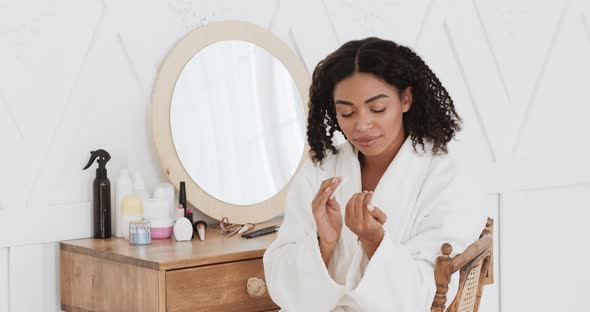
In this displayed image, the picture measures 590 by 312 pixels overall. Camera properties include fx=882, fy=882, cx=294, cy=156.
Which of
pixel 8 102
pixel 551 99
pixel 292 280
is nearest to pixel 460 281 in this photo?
pixel 292 280

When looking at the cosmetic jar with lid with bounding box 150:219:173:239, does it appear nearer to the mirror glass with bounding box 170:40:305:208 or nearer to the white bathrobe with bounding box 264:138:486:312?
the mirror glass with bounding box 170:40:305:208

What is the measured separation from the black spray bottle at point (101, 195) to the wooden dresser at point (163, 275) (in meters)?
0.05

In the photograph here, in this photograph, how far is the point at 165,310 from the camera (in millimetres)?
1926

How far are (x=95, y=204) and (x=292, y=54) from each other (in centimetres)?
75

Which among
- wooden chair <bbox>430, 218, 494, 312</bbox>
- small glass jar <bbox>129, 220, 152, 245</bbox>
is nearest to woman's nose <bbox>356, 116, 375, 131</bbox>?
wooden chair <bbox>430, 218, 494, 312</bbox>

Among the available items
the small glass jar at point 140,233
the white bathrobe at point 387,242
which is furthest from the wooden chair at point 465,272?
the small glass jar at point 140,233

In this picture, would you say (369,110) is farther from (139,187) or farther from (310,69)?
(310,69)

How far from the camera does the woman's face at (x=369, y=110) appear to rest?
1851 millimetres

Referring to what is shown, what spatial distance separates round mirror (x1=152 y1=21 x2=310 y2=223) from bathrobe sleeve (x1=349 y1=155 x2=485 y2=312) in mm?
722

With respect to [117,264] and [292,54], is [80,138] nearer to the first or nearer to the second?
[117,264]

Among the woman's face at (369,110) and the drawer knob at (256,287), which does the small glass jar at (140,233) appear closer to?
the drawer knob at (256,287)

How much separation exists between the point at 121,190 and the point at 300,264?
0.66m

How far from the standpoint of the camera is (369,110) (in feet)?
6.09

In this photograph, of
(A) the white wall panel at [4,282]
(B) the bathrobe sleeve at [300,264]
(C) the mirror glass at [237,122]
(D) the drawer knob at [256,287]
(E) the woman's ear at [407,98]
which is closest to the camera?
(B) the bathrobe sleeve at [300,264]
